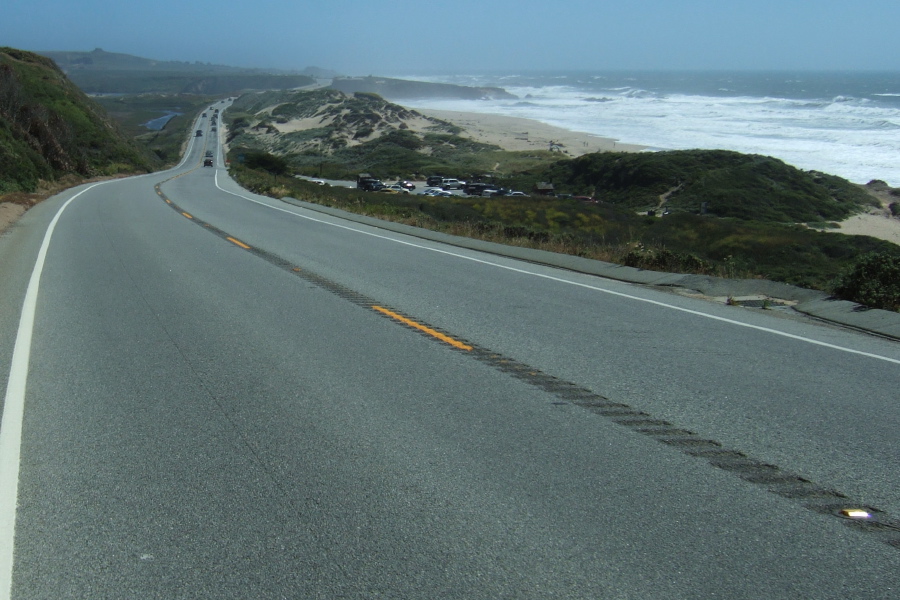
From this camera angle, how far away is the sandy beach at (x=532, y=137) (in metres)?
102

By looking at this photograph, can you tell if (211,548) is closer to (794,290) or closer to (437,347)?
(437,347)

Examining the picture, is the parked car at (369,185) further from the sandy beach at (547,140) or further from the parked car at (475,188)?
the sandy beach at (547,140)

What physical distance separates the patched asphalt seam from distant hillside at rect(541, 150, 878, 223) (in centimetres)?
5199

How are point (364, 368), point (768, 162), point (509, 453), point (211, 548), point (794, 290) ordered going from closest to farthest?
point (211, 548) < point (509, 453) < point (364, 368) < point (794, 290) < point (768, 162)

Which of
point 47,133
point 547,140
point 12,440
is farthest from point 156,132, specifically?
point 12,440

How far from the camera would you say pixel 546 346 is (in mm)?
8156

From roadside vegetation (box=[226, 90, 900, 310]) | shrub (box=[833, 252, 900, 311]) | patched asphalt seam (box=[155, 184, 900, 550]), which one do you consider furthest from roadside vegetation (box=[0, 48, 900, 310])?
patched asphalt seam (box=[155, 184, 900, 550])

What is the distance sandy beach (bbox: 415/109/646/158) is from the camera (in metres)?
102

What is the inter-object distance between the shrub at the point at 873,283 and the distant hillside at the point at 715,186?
46275 mm

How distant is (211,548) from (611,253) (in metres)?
12.8

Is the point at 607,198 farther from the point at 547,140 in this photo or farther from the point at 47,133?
the point at 547,140

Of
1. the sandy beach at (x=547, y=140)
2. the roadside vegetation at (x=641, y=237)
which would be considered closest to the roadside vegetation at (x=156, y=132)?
the sandy beach at (x=547, y=140)

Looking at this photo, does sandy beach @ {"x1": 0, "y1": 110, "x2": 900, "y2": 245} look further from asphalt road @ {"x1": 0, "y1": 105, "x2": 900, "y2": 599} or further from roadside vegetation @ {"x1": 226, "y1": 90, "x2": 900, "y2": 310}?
asphalt road @ {"x1": 0, "y1": 105, "x2": 900, "y2": 599}

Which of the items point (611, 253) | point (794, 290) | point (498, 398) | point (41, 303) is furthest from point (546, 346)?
point (611, 253)
